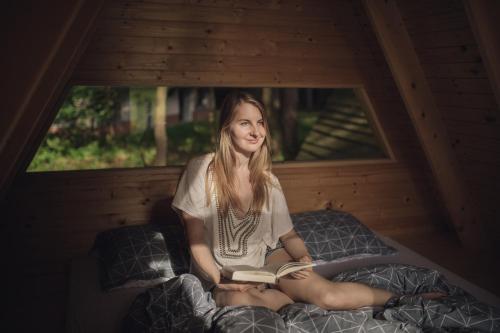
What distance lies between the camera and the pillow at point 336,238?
8.58 feet

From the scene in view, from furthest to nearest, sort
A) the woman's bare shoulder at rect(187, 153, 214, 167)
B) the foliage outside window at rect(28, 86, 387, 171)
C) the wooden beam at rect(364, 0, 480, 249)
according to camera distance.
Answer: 1. the foliage outside window at rect(28, 86, 387, 171)
2. the wooden beam at rect(364, 0, 480, 249)
3. the woman's bare shoulder at rect(187, 153, 214, 167)

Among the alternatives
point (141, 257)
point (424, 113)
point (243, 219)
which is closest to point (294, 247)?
point (243, 219)

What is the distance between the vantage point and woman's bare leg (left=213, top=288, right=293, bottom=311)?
1.73m

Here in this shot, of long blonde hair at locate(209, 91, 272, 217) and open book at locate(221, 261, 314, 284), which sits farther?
long blonde hair at locate(209, 91, 272, 217)

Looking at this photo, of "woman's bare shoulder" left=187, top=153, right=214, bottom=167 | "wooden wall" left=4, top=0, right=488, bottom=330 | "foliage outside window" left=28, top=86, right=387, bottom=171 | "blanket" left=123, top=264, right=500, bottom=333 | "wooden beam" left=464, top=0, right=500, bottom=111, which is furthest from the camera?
"foliage outside window" left=28, top=86, right=387, bottom=171

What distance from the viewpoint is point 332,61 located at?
3.10m

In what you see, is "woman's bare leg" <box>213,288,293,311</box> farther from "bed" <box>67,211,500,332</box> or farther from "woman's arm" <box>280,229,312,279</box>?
"woman's arm" <box>280,229,312,279</box>

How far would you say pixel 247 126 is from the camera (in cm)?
193

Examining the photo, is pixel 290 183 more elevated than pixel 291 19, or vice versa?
pixel 291 19

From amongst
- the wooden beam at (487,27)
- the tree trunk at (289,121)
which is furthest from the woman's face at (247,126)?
the tree trunk at (289,121)

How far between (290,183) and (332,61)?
0.89 meters

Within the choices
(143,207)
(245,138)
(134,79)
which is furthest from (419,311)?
(134,79)

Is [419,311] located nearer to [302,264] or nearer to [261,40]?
[302,264]

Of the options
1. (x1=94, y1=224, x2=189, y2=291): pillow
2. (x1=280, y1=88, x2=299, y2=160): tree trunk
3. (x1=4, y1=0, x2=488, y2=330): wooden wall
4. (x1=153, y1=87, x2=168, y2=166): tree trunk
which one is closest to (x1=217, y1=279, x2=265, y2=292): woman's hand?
(x1=94, y1=224, x2=189, y2=291): pillow
